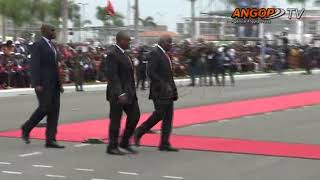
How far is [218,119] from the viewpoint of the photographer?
48.8 feet

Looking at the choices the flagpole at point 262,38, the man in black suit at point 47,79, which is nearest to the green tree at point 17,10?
the flagpole at point 262,38

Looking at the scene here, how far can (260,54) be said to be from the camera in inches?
1538

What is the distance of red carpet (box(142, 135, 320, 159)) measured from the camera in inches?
395

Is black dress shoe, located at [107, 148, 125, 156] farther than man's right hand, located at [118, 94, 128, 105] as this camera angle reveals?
Yes

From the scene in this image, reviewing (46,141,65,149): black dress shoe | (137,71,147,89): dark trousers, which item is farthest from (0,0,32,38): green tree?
(46,141,65,149): black dress shoe

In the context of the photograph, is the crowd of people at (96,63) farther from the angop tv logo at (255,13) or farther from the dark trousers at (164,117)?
the dark trousers at (164,117)

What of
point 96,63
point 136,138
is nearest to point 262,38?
point 96,63

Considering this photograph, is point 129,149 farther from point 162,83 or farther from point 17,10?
point 17,10

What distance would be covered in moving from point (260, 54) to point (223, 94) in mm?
17190

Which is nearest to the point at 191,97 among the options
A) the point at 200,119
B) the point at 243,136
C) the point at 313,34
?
the point at 200,119

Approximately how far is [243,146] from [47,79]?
3206 mm

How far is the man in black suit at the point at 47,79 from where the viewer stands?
10.2 metres

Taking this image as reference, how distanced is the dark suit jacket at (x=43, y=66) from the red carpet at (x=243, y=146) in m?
1.87

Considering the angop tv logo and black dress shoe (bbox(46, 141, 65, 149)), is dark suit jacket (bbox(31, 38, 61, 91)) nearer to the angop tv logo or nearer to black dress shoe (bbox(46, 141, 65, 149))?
black dress shoe (bbox(46, 141, 65, 149))
